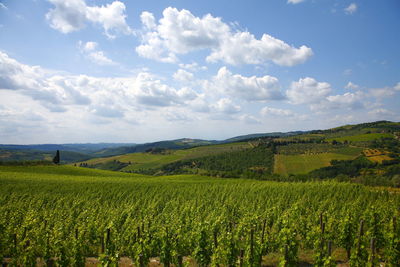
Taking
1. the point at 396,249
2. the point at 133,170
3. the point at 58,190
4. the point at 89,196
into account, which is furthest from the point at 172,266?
the point at 133,170

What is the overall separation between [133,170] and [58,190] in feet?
337

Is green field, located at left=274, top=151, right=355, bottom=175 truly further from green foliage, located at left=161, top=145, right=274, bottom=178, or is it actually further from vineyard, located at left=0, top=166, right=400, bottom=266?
vineyard, located at left=0, top=166, right=400, bottom=266

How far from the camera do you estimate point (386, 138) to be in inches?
4564

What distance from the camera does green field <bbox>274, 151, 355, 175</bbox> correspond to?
91744mm

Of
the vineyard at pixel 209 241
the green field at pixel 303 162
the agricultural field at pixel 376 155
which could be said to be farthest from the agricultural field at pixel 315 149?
the vineyard at pixel 209 241

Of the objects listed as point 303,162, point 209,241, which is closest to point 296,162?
point 303,162

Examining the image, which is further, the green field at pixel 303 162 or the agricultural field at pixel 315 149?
the agricultural field at pixel 315 149

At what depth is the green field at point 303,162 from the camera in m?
91.7

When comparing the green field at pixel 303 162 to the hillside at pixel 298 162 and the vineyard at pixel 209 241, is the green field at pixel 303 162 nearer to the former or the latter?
the hillside at pixel 298 162

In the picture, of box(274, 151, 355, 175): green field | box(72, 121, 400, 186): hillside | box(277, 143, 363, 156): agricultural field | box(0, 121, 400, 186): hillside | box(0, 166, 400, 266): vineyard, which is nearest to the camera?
box(0, 166, 400, 266): vineyard

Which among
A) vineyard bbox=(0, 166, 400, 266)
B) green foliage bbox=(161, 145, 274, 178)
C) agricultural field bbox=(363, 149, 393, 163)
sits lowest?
green foliage bbox=(161, 145, 274, 178)

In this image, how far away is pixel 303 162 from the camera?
322 ft

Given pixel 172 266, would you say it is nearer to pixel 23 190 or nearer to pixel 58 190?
pixel 58 190

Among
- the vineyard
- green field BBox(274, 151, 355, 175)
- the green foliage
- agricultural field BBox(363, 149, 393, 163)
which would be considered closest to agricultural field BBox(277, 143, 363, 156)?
agricultural field BBox(363, 149, 393, 163)
